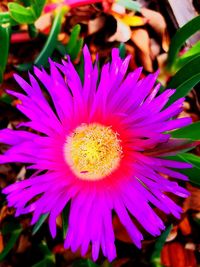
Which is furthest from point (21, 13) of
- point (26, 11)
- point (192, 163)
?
point (192, 163)

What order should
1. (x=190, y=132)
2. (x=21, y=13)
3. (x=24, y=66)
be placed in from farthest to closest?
(x=24, y=66) < (x=21, y=13) < (x=190, y=132)

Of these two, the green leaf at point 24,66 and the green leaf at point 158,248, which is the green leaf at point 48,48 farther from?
the green leaf at point 158,248

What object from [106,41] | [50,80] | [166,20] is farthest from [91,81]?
[166,20]

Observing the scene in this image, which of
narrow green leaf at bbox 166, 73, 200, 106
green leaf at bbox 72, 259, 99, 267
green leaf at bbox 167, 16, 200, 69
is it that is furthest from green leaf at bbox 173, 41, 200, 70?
green leaf at bbox 72, 259, 99, 267

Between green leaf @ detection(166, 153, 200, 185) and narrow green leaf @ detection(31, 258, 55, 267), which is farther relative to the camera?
narrow green leaf @ detection(31, 258, 55, 267)

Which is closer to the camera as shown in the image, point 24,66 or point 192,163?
point 192,163

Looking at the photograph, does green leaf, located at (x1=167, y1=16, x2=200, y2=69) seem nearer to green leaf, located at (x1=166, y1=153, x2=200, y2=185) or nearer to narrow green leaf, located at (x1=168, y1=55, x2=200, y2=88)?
narrow green leaf, located at (x1=168, y1=55, x2=200, y2=88)

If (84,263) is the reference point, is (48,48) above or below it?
above

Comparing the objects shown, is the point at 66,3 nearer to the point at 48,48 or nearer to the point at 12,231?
the point at 48,48
